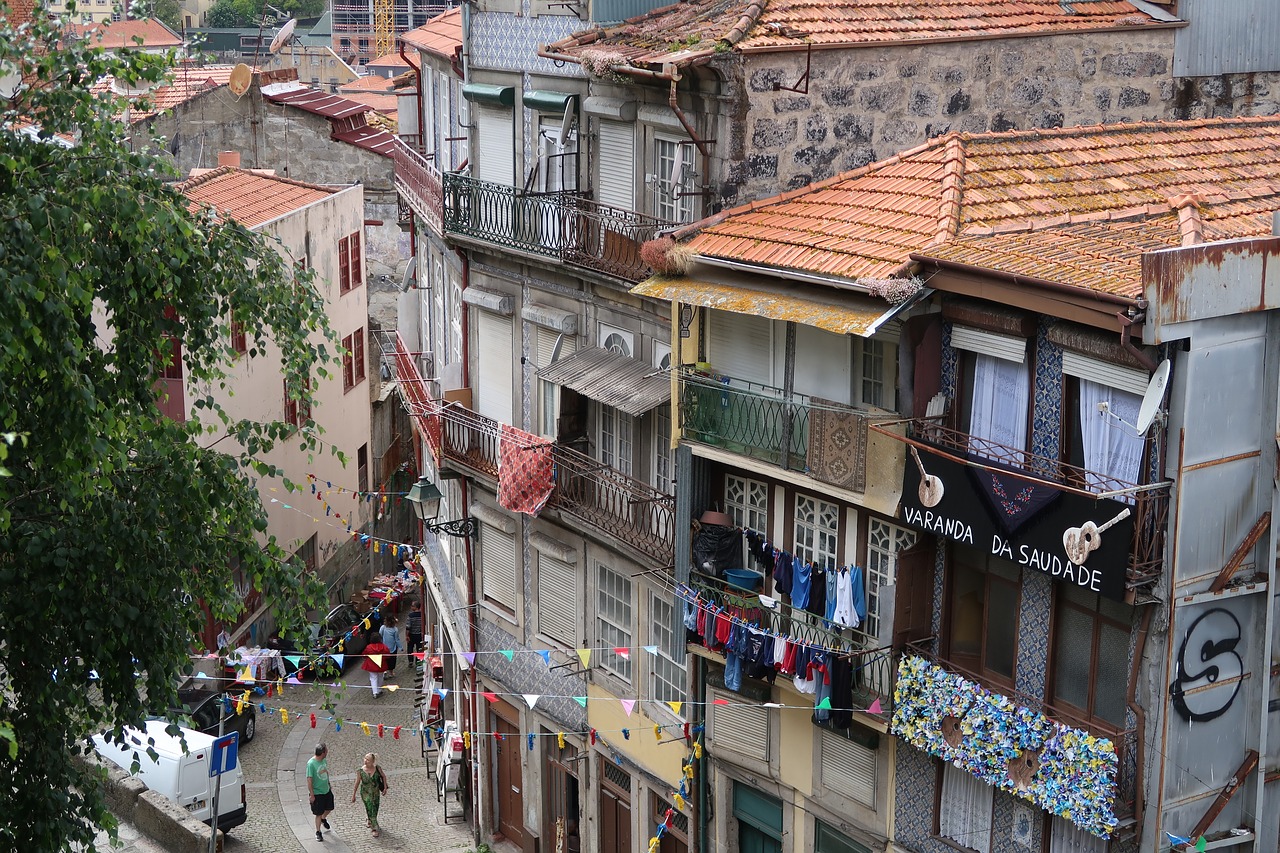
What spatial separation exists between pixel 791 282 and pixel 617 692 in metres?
8.63

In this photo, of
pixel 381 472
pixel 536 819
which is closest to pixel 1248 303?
pixel 536 819

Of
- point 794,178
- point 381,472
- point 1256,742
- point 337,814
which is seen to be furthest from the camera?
point 381,472

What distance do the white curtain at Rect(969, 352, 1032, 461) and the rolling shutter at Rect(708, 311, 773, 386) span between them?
139 inches

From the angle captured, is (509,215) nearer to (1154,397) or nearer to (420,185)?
(420,185)

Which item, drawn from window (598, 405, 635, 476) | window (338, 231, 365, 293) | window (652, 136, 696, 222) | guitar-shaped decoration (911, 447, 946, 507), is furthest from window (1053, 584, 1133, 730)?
window (338, 231, 365, 293)

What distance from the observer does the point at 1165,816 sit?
16.2 m

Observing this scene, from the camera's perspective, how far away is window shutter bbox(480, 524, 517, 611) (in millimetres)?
27719

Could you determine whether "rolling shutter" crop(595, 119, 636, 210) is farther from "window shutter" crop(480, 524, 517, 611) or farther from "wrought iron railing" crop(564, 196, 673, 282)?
"window shutter" crop(480, 524, 517, 611)

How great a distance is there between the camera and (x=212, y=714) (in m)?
32.0

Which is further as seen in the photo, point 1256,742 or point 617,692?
point 617,692

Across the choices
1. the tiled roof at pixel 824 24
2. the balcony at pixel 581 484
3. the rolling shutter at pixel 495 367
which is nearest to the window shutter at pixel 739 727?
the balcony at pixel 581 484

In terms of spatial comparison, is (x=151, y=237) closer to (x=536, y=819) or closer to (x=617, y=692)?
(x=617, y=692)

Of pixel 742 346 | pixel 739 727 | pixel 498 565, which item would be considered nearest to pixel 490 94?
pixel 742 346

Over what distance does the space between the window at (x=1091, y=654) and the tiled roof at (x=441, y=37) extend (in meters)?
15.3
